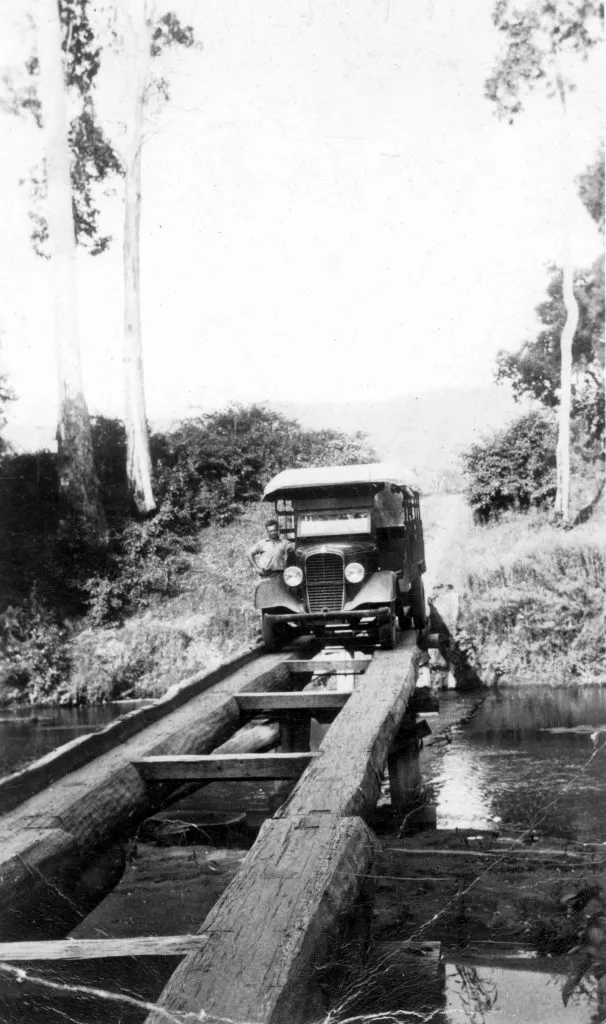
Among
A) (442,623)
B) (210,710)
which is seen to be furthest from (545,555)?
(210,710)

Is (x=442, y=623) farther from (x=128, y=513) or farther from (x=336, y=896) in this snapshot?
(x=336, y=896)

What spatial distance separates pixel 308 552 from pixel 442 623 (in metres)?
4.80

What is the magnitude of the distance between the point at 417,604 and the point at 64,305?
6.88 metres

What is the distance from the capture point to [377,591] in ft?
27.1

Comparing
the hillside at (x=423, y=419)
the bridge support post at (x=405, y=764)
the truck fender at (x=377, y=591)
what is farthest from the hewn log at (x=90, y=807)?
the hillside at (x=423, y=419)

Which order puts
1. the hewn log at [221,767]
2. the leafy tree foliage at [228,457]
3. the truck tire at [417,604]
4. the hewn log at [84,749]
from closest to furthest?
the hewn log at [84,749]
the hewn log at [221,767]
the truck tire at [417,604]
the leafy tree foliage at [228,457]

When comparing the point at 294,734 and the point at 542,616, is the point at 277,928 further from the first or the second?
the point at 542,616

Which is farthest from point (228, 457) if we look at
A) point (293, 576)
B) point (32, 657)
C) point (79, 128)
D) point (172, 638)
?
point (293, 576)

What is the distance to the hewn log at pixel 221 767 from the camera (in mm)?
4598

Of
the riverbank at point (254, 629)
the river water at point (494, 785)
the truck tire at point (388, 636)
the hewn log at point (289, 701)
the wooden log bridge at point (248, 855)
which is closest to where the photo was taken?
the wooden log bridge at point (248, 855)

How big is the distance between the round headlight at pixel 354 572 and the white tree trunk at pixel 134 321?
660 centimetres

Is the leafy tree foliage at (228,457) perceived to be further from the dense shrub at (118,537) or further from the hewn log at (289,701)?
the hewn log at (289,701)

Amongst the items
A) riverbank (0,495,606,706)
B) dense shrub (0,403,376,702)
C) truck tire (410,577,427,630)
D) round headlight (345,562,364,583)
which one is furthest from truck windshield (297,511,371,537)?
dense shrub (0,403,376,702)

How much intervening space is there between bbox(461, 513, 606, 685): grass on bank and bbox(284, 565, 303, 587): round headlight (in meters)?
6.26
